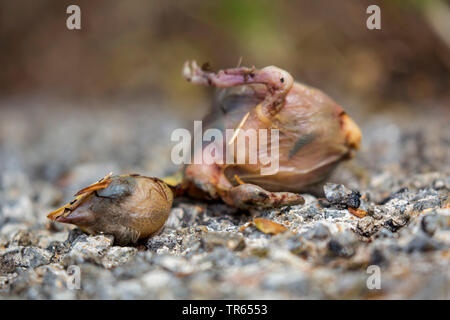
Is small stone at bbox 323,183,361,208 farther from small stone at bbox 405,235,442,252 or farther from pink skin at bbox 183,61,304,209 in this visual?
small stone at bbox 405,235,442,252

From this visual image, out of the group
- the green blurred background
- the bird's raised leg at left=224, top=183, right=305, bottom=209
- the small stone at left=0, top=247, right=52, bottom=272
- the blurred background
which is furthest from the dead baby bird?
the green blurred background

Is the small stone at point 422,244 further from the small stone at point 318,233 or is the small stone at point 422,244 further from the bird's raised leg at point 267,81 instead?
the bird's raised leg at point 267,81

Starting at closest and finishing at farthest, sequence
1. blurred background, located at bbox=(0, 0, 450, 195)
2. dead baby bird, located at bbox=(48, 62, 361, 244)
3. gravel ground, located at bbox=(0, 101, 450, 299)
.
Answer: gravel ground, located at bbox=(0, 101, 450, 299) → dead baby bird, located at bbox=(48, 62, 361, 244) → blurred background, located at bbox=(0, 0, 450, 195)

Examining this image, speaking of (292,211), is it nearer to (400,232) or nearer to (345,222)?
(345,222)

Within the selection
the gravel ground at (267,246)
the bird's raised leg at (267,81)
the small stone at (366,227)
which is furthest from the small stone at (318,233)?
the bird's raised leg at (267,81)

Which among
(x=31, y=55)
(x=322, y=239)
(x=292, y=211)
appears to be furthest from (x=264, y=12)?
(x=322, y=239)
